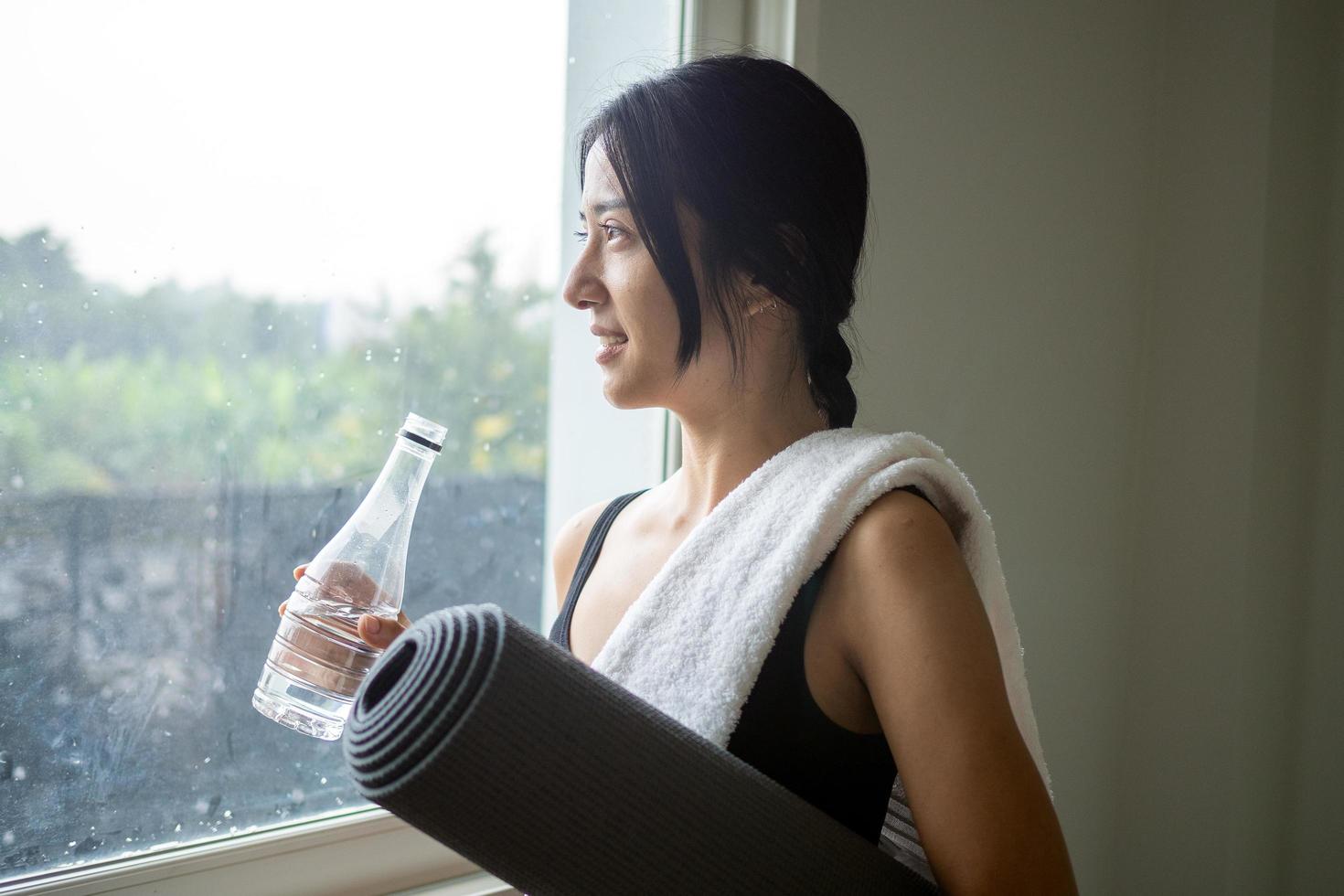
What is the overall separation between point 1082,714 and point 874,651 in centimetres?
101

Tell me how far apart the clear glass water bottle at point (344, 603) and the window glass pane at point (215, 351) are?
9.1 inches

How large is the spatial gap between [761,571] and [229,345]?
1.80ft

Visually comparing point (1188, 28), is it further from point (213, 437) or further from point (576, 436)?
point (213, 437)

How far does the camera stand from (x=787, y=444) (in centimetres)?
86

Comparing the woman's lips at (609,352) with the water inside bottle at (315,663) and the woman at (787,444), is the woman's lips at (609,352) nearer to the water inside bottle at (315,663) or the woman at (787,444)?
the woman at (787,444)

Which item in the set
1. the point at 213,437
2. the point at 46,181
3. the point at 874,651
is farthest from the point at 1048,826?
the point at 46,181

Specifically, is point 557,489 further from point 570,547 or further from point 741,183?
point 741,183

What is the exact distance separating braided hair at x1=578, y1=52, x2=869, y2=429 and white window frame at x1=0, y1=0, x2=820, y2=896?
24 cm

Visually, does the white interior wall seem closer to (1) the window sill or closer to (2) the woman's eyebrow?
(2) the woman's eyebrow

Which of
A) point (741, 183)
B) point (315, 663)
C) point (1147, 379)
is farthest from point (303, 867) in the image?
point (1147, 379)

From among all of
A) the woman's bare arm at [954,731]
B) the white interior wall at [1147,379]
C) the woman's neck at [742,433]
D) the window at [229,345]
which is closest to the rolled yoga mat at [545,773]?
the woman's bare arm at [954,731]

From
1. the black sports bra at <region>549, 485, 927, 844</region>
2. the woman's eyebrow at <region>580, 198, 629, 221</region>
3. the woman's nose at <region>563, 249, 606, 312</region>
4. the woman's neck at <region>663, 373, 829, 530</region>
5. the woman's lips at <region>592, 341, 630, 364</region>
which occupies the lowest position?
the black sports bra at <region>549, 485, 927, 844</region>

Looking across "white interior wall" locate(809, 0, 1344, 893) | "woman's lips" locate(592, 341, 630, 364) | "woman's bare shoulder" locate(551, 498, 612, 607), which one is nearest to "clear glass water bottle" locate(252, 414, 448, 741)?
"woman's lips" locate(592, 341, 630, 364)

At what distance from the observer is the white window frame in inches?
34.5
